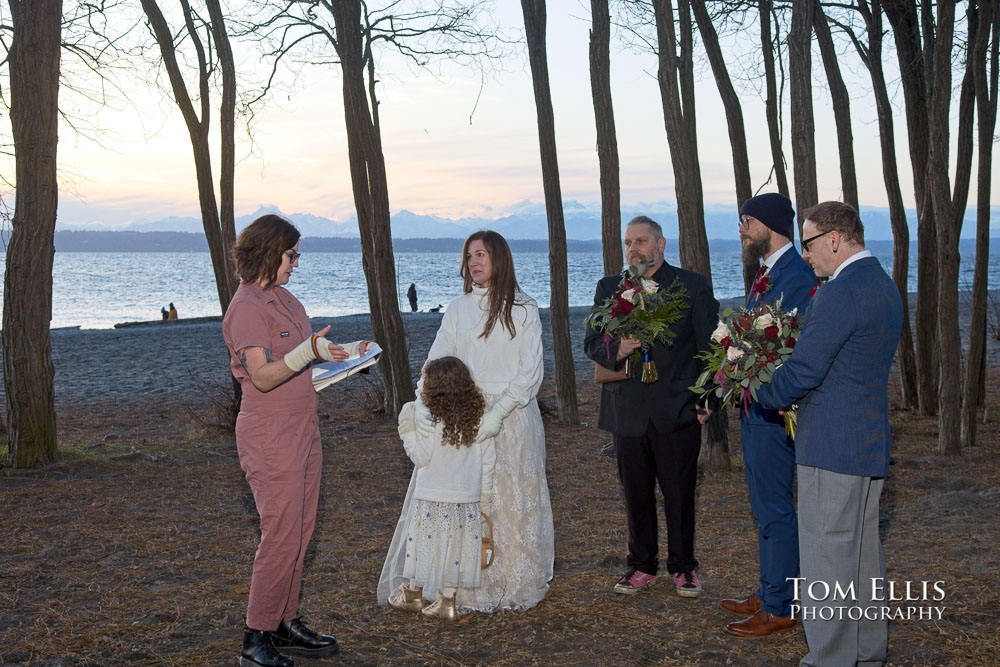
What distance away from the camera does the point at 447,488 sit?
529 centimetres

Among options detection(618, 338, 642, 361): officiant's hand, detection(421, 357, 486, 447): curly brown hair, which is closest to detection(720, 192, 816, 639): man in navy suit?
detection(618, 338, 642, 361): officiant's hand

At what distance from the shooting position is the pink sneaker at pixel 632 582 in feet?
19.0

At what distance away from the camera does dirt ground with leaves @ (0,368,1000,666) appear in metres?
4.97

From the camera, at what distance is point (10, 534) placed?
7.39 metres

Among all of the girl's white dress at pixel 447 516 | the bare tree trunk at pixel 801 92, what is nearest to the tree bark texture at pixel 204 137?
the bare tree trunk at pixel 801 92

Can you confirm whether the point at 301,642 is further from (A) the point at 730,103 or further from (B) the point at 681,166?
(A) the point at 730,103

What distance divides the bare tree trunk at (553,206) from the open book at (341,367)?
756 cm

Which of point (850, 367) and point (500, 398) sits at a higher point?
point (850, 367)

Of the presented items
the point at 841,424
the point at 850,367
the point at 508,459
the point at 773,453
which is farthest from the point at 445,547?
the point at 850,367

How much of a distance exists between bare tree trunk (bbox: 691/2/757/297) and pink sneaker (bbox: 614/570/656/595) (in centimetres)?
609

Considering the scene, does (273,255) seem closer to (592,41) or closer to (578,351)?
(592,41)

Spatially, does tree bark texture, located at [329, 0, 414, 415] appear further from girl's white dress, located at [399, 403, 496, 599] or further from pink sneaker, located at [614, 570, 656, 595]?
girl's white dress, located at [399, 403, 496, 599]

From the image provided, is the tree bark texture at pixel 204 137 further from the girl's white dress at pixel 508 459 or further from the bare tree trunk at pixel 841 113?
the bare tree trunk at pixel 841 113

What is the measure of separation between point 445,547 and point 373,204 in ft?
27.8
